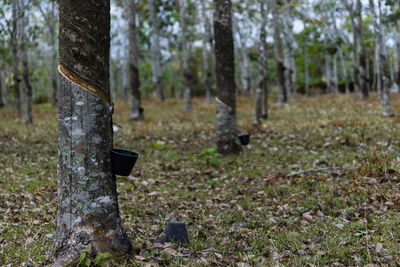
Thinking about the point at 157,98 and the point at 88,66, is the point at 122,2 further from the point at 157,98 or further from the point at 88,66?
the point at 88,66

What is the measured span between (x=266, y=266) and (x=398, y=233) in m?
1.64

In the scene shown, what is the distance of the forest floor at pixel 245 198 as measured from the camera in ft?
11.9

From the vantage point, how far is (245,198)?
583 cm

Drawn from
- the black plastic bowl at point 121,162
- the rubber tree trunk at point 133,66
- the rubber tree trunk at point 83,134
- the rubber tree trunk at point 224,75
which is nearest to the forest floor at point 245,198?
the rubber tree trunk at point 83,134

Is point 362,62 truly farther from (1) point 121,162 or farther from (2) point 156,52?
(1) point 121,162

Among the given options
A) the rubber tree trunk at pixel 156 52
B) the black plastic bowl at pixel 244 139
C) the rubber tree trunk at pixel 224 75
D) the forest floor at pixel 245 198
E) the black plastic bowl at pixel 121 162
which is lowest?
the forest floor at pixel 245 198

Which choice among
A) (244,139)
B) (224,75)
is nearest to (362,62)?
(244,139)

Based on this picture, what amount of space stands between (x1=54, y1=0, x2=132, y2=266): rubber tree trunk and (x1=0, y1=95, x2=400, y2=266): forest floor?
16.5 inches

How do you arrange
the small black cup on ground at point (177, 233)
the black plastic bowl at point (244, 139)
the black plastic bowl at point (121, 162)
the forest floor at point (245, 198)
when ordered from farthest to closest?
the black plastic bowl at point (244, 139)
the small black cup on ground at point (177, 233)
the forest floor at point (245, 198)
the black plastic bowl at point (121, 162)

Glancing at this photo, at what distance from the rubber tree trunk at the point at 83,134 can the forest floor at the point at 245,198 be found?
0.42m

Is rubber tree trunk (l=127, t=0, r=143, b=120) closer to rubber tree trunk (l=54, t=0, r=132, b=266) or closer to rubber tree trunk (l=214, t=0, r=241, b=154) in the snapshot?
rubber tree trunk (l=214, t=0, r=241, b=154)

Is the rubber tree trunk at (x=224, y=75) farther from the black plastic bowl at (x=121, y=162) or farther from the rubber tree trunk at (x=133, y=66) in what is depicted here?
the rubber tree trunk at (x=133, y=66)

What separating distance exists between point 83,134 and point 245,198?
345cm

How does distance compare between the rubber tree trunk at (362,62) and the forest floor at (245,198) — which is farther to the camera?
the rubber tree trunk at (362,62)
